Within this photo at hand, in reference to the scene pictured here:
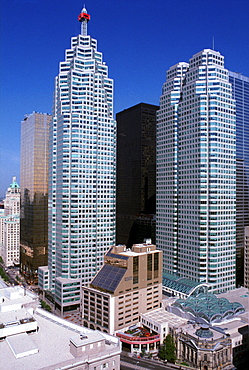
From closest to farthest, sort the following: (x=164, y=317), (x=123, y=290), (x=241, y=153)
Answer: (x=123, y=290), (x=164, y=317), (x=241, y=153)

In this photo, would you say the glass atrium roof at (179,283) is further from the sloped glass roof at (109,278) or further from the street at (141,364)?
the street at (141,364)

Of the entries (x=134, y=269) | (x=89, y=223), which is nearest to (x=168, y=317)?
(x=134, y=269)

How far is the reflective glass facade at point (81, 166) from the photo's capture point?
121 m

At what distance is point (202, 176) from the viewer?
384ft

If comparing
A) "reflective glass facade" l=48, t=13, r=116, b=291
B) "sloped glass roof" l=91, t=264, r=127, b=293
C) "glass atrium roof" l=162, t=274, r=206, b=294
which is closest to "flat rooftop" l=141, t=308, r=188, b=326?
"sloped glass roof" l=91, t=264, r=127, b=293

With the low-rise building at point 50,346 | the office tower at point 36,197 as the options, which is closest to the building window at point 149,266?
the low-rise building at point 50,346

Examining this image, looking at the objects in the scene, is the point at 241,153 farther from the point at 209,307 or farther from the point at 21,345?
the point at 21,345

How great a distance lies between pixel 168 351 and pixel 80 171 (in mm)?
66364

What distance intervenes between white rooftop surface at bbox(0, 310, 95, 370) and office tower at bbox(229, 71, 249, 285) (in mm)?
114516

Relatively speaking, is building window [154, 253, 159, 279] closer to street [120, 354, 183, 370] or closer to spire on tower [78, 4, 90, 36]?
street [120, 354, 183, 370]

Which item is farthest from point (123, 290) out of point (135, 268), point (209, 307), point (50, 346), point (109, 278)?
point (50, 346)

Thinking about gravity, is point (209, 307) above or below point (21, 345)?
below

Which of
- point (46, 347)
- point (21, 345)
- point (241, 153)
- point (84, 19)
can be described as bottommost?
point (46, 347)

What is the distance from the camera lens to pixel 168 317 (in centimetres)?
9525
